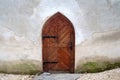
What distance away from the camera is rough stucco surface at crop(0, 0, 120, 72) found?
7609 mm

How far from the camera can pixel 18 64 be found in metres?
7.93

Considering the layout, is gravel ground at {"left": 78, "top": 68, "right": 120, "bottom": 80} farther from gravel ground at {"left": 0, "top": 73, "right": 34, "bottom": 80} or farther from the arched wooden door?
gravel ground at {"left": 0, "top": 73, "right": 34, "bottom": 80}

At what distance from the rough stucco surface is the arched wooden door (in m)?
0.15

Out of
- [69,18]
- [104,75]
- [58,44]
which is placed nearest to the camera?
[104,75]

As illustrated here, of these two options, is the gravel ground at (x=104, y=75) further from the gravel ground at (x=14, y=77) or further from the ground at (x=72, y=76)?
the gravel ground at (x=14, y=77)

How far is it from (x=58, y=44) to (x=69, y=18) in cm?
82

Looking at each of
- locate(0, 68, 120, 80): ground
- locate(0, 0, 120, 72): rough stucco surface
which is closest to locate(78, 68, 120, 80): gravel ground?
locate(0, 68, 120, 80): ground

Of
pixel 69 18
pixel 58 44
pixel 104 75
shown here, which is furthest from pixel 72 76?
pixel 69 18

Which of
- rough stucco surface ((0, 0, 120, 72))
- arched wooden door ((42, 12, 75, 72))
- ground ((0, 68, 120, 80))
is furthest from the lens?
arched wooden door ((42, 12, 75, 72))

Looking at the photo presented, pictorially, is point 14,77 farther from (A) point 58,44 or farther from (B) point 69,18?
(B) point 69,18

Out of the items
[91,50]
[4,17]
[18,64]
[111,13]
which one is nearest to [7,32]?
[4,17]

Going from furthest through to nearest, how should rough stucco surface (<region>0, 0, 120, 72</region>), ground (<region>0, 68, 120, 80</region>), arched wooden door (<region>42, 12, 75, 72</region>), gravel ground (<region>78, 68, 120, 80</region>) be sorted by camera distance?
arched wooden door (<region>42, 12, 75, 72</region>) < rough stucco surface (<region>0, 0, 120, 72</region>) < ground (<region>0, 68, 120, 80</region>) < gravel ground (<region>78, 68, 120, 80</region>)

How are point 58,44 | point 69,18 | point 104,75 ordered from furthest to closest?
point 58,44
point 69,18
point 104,75

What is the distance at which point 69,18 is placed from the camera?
7660mm
